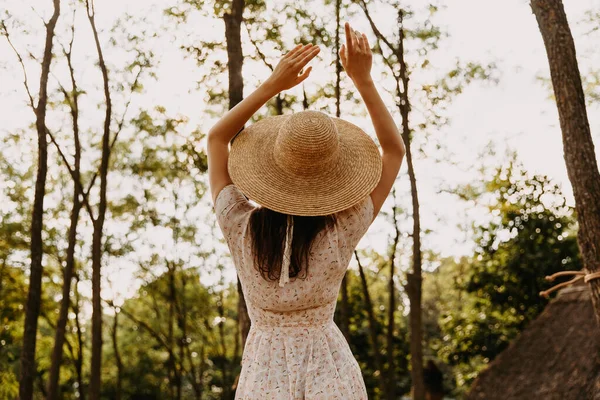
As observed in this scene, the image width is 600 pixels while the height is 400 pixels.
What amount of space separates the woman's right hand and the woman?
7.6 inches

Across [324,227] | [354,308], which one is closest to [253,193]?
[324,227]

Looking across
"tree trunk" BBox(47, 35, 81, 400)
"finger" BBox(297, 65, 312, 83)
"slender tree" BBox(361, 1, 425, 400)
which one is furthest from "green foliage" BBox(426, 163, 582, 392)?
"finger" BBox(297, 65, 312, 83)

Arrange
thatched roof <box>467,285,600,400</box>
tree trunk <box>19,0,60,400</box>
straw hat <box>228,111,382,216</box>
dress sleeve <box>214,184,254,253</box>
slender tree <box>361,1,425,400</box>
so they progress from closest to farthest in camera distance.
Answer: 1. straw hat <box>228,111,382,216</box>
2. dress sleeve <box>214,184,254,253</box>
3. thatched roof <box>467,285,600,400</box>
4. tree trunk <box>19,0,60,400</box>
5. slender tree <box>361,1,425,400</box>

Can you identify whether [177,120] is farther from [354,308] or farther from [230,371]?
[230,371]

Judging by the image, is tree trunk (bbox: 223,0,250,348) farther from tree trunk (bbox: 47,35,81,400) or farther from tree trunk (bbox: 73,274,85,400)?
tree trunk (bbox: 73,274,85,400)

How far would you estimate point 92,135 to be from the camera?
17.6m

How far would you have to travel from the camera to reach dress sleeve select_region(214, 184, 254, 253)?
2.10 meters

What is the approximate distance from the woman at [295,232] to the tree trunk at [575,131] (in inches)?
150

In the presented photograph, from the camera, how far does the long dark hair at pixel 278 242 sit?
6.63ft

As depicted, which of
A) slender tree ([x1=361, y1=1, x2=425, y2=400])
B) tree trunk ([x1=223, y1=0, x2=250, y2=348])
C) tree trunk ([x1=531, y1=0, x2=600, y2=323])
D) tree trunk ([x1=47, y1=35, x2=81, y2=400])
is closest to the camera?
tree trunk ([x1=531, y1=0, x2=600, y2=323])

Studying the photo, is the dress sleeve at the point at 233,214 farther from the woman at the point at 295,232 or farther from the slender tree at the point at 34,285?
the slender tree at the point at 34,285

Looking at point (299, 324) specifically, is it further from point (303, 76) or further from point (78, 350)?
point (78, 350)

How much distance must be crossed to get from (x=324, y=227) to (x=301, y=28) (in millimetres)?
11386

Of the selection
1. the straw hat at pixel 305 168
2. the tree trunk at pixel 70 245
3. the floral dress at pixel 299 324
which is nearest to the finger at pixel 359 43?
the straw hat at pixel 305 168
